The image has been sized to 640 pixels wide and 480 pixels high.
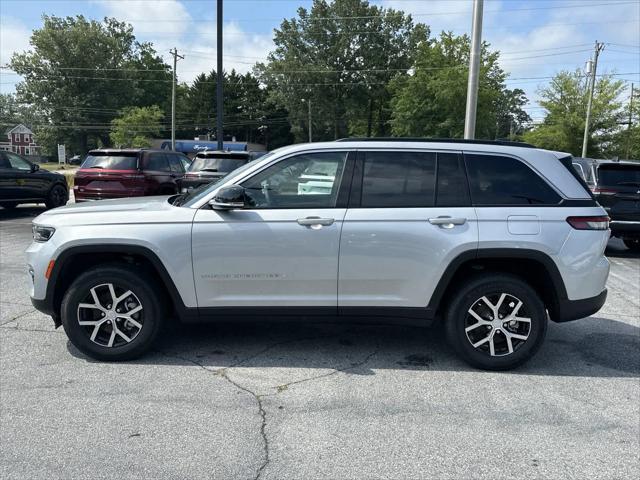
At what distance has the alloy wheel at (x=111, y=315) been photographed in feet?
14.0

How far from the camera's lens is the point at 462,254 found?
4129 mm

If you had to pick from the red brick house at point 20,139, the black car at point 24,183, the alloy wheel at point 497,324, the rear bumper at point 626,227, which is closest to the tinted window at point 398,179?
the alloy wheel at point 497,324

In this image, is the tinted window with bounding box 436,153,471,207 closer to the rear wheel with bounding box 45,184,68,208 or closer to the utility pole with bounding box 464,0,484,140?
the utility pole with bounding box 464,0,484,140

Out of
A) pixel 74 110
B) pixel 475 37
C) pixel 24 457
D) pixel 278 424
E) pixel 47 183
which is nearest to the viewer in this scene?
pixel 24 457

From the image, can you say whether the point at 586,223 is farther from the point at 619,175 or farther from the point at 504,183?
the point at 619,175

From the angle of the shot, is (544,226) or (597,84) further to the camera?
(597,84)

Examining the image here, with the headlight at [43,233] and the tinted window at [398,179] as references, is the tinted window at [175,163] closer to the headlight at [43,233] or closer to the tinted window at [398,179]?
the headlight at [43,233]

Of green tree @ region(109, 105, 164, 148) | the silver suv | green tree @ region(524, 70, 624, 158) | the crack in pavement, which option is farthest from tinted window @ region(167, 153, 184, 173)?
green tree @ region(109, 105, 164, 148)

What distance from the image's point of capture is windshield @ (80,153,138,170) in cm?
1164

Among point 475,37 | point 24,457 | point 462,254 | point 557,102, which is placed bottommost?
point 24,457

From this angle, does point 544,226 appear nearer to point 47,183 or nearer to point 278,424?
point 278,424

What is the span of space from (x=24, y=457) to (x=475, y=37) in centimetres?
1096

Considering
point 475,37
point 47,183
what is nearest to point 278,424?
point 475,37

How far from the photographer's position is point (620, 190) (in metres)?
9.89
